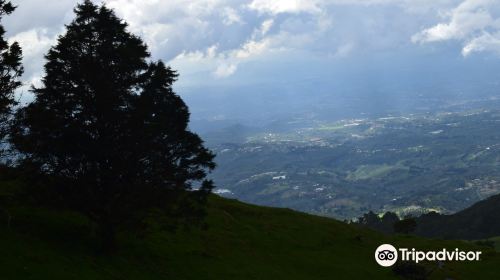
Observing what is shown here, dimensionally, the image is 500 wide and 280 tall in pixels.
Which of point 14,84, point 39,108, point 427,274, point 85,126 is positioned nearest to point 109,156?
point 85,126

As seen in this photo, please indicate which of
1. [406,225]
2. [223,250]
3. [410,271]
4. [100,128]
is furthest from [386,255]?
[406,225]

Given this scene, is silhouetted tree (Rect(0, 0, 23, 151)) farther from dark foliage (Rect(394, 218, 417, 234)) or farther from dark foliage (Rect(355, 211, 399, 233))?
dark foliage (Rect(355, 211, 399, 233))

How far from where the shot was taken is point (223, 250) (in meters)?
54.0

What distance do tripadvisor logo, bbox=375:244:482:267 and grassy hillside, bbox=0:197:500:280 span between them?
172 cm

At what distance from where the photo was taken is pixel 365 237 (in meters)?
73.1

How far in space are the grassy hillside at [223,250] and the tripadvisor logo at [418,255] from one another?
5.66 ft

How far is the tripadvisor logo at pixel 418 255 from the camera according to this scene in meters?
62.7

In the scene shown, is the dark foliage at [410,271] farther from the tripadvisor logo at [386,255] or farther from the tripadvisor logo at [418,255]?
the tripadvisor logo at [418,255]

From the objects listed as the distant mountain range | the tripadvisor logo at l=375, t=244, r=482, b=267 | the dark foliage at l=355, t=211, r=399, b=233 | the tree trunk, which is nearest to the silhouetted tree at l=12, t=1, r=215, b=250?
the tree trunk

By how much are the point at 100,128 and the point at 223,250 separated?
22.5 metres

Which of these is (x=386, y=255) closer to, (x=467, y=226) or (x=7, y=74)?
(x=7, y=74)

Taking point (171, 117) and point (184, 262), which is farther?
point (184, 262)

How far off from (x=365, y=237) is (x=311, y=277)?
83.3 feet

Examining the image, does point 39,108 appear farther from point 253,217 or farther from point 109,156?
point 253,217
